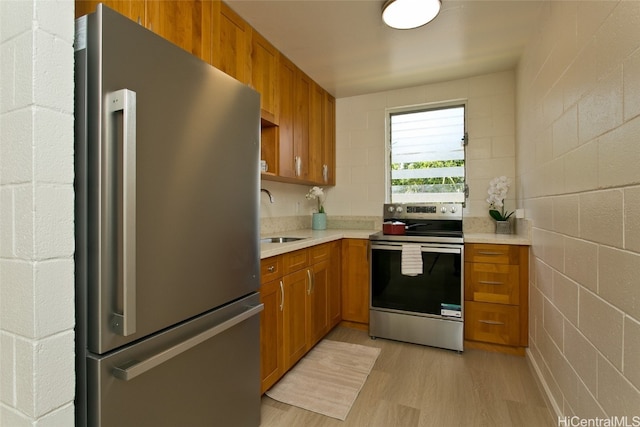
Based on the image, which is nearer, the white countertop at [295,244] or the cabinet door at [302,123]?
the white countertop at [295,244]

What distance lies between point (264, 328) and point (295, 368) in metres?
0.62

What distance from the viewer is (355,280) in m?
2.85

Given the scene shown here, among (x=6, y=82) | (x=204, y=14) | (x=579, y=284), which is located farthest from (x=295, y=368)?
(x=204, y=14)

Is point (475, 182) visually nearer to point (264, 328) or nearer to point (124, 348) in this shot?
point (264, 328)

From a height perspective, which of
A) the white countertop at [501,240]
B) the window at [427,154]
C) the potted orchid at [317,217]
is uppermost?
the window at [427,154]

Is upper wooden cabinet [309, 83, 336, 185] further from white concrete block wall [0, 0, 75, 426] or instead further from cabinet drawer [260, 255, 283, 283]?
white concrete block wall [0, 0, 75, 426]

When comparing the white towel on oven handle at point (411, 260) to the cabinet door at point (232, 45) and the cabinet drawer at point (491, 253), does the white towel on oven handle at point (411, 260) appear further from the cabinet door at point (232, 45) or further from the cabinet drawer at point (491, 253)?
the cabinet door at point (232, 45)

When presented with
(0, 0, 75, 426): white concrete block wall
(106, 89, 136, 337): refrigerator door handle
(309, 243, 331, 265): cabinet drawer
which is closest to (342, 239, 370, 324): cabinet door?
(309, 243, 331, 265): cabinet drawer

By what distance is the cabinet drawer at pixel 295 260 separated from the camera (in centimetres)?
194

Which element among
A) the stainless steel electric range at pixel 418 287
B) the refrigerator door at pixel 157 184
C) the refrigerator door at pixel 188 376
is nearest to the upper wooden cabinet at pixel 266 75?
the refrigerator door at pixel 157 184

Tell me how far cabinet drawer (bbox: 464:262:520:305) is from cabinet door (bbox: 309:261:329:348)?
44.2 inches

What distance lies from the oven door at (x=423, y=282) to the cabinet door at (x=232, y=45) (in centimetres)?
171

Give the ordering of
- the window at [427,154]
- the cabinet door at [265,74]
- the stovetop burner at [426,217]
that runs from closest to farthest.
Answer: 1. the cabinet door at [265,74]
2. the stovetop burner at [426,217]
3. the window at [427,154]

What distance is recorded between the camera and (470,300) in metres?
2.47
